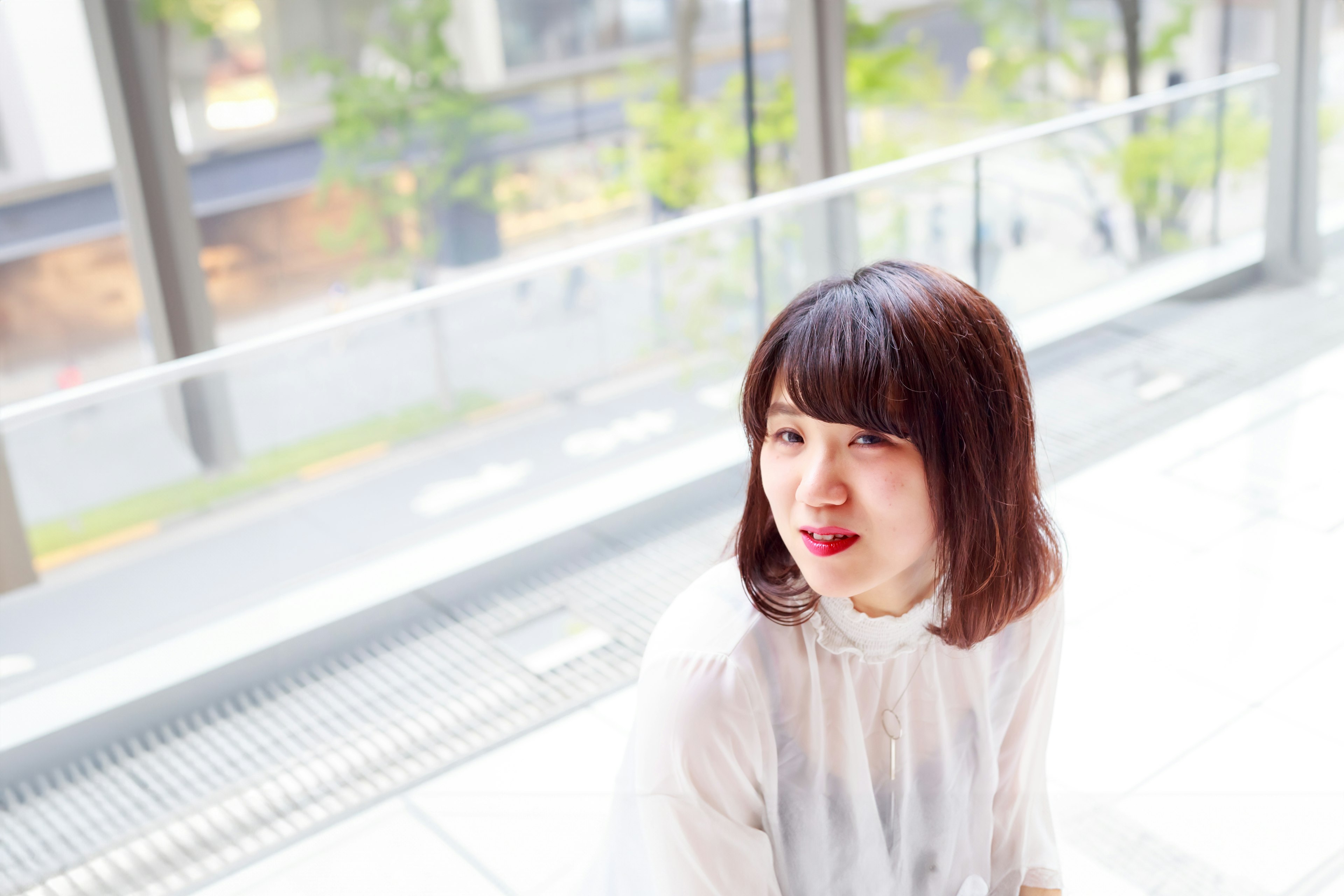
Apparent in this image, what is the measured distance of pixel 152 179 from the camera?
465 cm

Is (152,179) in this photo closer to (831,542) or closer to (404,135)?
(404,135)

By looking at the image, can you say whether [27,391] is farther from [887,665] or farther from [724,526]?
[887,665]

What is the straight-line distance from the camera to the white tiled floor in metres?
2.44

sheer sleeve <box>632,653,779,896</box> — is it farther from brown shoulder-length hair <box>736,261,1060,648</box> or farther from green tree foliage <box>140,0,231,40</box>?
green tree foliage <box>140,0,231,40</box>

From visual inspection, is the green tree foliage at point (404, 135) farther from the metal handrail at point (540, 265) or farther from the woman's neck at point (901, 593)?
the woman's neck at point (901, 593)

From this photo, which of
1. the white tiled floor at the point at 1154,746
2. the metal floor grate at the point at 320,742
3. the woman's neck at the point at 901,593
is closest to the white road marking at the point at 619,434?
the metal floor grate at the point at 320,742

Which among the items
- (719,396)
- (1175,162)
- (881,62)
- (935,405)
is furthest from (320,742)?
(881,62)

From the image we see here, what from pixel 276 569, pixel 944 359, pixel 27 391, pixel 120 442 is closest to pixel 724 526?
pixel 276 569

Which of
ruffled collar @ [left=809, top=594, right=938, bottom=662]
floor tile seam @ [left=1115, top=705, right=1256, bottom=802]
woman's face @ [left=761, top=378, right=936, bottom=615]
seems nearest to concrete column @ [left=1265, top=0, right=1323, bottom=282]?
floor tile seam @ [left=1115, top=705, right=1256, bottom=802]

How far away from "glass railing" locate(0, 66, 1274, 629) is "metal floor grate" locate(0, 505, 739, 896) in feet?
0.88

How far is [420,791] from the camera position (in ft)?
8.93

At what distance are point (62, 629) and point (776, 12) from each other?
14.7 feet

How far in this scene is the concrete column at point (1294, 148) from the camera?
4977mm

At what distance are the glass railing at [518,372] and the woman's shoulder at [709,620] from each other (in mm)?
1722
